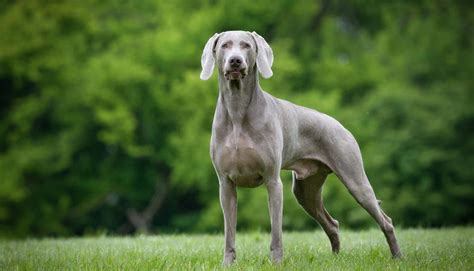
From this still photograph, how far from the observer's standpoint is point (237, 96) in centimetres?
660

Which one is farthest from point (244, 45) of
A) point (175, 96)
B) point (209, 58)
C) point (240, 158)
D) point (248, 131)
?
point (175, 96)

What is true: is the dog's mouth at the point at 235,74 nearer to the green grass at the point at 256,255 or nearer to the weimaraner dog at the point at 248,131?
the weimaraner dog at the point at 248,131

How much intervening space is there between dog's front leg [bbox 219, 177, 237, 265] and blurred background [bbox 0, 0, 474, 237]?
53.2ft

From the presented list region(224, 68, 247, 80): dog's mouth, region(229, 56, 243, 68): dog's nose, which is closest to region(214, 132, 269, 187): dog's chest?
region(224, 68, 247, 80): dog's mouth

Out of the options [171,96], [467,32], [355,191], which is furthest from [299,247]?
[467,32]

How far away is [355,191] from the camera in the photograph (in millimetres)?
7191

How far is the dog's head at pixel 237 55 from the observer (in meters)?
6.33

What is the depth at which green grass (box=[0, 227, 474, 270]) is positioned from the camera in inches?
251

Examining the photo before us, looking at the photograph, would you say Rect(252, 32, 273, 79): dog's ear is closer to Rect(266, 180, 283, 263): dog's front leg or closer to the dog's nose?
the dog's nose

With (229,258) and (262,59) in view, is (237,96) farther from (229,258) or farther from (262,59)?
(229,258)

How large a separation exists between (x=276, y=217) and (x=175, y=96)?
817 inches

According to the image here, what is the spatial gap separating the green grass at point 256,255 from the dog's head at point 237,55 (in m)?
1.65

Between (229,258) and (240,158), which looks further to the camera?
(229,258)

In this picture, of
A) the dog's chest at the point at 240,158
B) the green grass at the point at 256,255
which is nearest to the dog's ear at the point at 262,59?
the dog's chest at the point at 240,158
